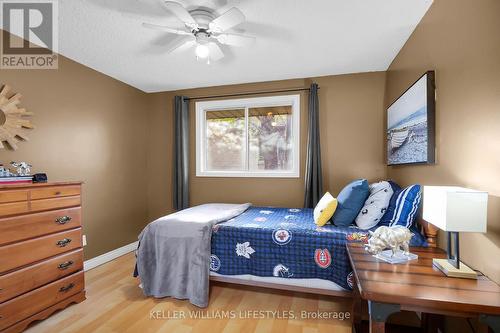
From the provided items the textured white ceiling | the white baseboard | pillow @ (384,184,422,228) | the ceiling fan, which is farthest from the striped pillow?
the white baseboard

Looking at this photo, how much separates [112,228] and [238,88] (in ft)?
8.74

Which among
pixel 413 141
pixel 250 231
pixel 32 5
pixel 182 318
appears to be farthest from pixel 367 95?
pixel 32 5

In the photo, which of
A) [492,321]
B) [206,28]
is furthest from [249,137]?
[492,321]

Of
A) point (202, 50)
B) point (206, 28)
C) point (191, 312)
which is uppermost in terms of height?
point (206, 28)

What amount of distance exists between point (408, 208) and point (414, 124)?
0.74m

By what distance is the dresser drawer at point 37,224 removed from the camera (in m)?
1.76

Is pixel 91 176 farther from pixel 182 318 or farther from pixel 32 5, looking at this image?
pixel 182 318

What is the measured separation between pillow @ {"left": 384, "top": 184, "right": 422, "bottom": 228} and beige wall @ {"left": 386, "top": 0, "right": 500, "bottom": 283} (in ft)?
0.49

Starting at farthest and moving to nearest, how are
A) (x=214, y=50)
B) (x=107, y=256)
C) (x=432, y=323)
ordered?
(x=107, y=256), (x=214, y=50), (x=432, y=323)

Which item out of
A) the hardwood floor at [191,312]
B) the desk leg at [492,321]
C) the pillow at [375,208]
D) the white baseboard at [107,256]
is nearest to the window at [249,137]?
the pillow at [375,208]

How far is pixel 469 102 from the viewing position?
1425 millimetres

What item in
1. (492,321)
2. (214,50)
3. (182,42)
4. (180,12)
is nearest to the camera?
(492,321)

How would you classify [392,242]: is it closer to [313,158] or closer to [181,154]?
[313,158]

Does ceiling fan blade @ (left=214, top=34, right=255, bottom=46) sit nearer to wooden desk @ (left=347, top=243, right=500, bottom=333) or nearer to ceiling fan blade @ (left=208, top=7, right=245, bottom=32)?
ceiling fan blade @ (left=208, top=7, right=245, bottom=32)
